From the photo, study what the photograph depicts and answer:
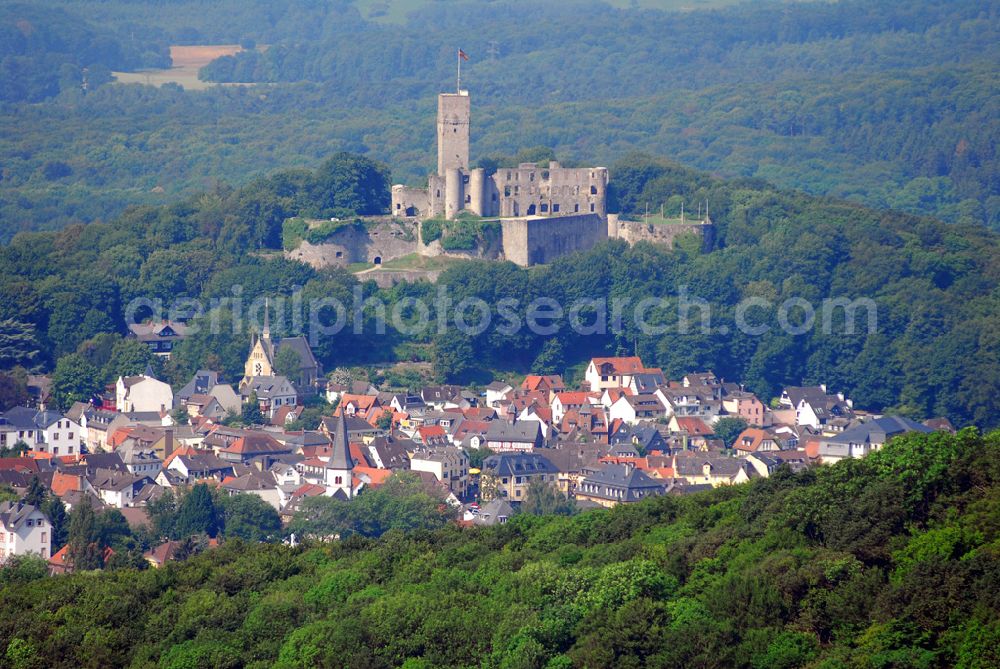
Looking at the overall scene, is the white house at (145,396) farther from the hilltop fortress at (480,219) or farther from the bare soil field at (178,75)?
the bare soil field at (178,75)

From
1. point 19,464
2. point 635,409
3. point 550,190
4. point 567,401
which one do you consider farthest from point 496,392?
point 19,464

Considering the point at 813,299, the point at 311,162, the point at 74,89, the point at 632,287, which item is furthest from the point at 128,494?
the point at 74,89

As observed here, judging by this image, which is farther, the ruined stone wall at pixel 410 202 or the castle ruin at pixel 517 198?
the ruined stone wall at pixel 410 202

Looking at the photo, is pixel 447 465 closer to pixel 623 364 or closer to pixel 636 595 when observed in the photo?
pixel 623 364

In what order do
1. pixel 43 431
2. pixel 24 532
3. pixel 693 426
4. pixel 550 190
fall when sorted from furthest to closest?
pixel 550 190 → pixel 693 426 → pixel 43 431 → pixel 24 532

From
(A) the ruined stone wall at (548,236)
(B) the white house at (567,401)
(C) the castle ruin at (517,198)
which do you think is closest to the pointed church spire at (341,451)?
(B) the white house at (567,401)

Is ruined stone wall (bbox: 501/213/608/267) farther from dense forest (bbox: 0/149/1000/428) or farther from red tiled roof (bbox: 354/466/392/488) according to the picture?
red tiled roof (bbox: 354/466/392/488)
